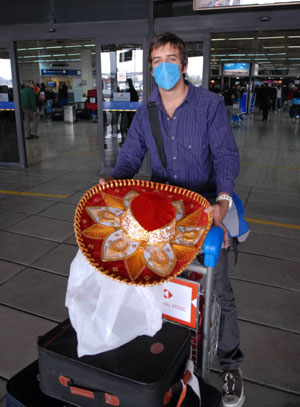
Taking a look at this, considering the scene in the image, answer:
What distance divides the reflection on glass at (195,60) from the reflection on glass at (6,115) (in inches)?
146

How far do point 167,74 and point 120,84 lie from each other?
18.0 ft

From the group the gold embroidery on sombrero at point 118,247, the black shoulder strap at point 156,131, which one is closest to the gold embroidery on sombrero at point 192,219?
the gold embroidery on sombrero at point 118,247

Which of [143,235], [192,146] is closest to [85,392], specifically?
[143,235]

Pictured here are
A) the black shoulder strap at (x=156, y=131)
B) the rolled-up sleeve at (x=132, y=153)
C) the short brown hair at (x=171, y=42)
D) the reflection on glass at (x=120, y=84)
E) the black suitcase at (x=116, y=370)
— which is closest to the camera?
the black suitcase at (x=116, y=370)

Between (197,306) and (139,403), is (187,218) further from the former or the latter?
(139,403)

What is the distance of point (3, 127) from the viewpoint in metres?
7.85

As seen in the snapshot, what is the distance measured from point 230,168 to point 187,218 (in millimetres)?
377

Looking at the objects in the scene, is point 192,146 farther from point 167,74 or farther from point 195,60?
point 195,60

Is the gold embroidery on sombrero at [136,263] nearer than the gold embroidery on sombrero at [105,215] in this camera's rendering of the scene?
Yes

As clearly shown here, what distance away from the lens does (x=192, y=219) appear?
1.44m

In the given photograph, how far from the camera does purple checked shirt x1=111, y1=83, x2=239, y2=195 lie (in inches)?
66.0

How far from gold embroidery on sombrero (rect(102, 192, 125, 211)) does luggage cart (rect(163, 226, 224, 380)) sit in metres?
0.40

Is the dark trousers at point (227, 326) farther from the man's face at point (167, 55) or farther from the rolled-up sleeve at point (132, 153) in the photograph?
the man's face at point (167, 55)

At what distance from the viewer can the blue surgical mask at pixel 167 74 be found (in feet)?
5.40
